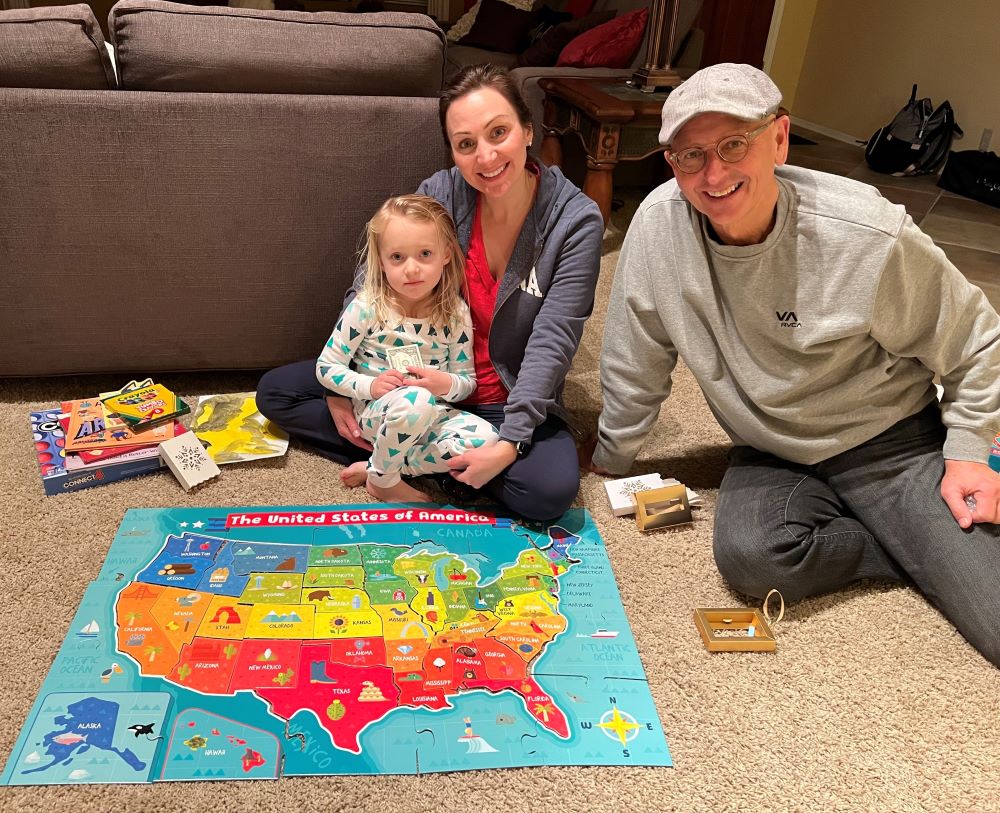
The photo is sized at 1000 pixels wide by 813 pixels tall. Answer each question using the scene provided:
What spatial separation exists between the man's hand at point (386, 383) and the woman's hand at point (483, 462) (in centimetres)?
17

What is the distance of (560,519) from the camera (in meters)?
1.56

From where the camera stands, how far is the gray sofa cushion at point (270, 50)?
1596 mm

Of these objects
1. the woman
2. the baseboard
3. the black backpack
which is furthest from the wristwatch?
the baseboard

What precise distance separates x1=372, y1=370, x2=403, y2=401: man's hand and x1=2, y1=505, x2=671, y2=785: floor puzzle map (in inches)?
8.8

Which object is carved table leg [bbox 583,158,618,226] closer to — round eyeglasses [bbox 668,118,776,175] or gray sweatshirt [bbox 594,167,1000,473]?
gray sweatshirt [bbox 594,167,1000,473]

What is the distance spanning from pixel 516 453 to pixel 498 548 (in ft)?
0.58

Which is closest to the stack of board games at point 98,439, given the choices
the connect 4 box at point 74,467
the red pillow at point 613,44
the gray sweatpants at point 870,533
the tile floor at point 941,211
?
the connect 4 box at point 74,467

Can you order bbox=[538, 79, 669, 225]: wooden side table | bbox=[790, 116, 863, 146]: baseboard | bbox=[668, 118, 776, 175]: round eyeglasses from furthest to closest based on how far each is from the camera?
bbox=[790, 116, 863, 146]: baseboard, bbox=[538, 79, 669, 225]: wooden side table, bbox=[668, 118, 776, 175]: round eyeglasses

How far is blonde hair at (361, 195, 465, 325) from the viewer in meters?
1.50

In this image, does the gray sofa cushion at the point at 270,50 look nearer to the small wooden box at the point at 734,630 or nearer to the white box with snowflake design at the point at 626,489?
the white box with snowflake design at the point at 626,489

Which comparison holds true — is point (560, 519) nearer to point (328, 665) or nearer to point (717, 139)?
point (328, 665)

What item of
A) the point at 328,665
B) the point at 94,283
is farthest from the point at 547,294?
the point at 94,283

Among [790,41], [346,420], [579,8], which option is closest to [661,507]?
[346,420]

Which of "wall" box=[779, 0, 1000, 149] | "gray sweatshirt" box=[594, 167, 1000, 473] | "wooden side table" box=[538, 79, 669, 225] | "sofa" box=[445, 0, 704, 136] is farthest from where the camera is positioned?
"wall" box=[779, 0, 1000, 149]
